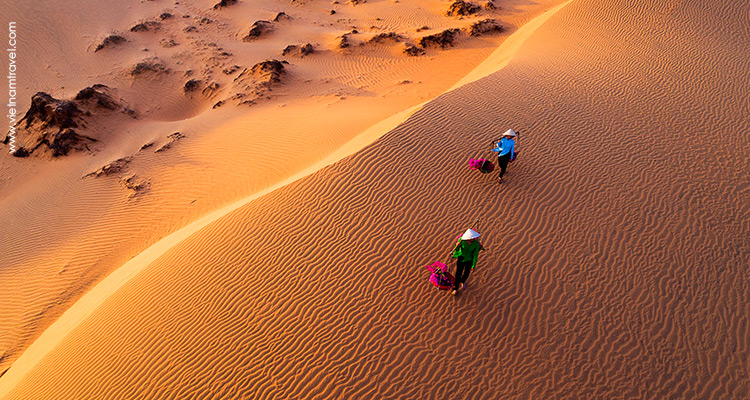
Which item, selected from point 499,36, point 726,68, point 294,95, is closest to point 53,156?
point 294,95

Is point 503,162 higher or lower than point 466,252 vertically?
higher

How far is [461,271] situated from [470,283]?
2.02 feet

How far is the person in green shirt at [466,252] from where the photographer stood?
205 inches

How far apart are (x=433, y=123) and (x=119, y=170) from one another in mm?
10371

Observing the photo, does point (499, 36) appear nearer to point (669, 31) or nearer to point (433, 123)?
point (669, 31)

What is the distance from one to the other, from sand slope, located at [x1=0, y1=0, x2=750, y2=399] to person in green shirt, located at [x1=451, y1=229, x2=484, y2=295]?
0.52 m

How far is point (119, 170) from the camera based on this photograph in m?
12.3

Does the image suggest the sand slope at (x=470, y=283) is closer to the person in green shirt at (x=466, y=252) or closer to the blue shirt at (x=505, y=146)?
the person in green shirt at (x=466, y=252)

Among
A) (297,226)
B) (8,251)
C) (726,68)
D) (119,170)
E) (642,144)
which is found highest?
(726,68)

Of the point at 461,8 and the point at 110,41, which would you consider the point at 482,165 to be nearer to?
the point at 461,8

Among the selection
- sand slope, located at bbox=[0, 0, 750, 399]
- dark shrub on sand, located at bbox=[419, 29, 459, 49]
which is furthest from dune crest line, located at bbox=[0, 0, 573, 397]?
dark shrub on sand, located at bbox=[419, 29, 459, 49]

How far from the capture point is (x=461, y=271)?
5.71m

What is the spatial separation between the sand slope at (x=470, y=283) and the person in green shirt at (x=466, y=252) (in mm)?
522

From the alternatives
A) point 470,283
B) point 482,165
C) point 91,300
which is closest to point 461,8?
point 482,165
